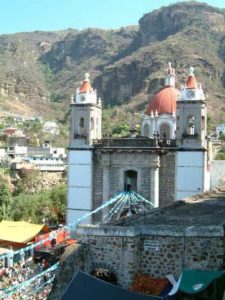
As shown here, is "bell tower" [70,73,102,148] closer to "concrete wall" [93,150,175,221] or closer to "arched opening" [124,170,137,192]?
"concrete wall" [93,150,175,221]

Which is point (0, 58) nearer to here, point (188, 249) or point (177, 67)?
point (177, 67)

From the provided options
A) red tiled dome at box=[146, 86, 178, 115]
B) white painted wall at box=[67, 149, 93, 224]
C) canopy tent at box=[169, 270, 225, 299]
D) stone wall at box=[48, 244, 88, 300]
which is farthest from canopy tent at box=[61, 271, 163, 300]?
red tiled dome at box=[146, 86, 178, 115]

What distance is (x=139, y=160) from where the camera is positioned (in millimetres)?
28562

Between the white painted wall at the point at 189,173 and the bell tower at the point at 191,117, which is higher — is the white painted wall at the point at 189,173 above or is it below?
below

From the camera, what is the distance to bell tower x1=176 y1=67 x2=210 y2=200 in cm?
2781

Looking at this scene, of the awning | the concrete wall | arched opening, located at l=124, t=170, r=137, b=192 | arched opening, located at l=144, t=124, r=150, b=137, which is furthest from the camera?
arched opening, located at l=144, t=124, r=150, b=137

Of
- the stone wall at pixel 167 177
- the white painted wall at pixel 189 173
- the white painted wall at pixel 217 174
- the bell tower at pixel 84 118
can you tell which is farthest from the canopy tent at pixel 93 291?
the white painted wall at pixel 217 174

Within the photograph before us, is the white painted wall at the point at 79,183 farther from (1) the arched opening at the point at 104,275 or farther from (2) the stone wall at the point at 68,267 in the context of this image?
(2) the stone wall at the point at 68,267

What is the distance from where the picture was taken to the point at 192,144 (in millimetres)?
28141

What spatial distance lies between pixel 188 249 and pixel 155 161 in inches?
639

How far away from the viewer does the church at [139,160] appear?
92.0ft

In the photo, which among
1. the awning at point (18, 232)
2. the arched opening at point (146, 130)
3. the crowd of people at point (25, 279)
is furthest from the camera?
the arched opening at point (146, 130)

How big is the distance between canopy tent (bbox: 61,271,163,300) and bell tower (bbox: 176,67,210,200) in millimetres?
17338

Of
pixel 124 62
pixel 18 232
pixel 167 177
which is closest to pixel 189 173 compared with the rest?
pixel 167 177
